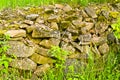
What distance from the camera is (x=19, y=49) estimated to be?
13.6ft

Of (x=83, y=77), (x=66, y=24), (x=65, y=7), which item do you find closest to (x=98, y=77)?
(x=83, y=77)

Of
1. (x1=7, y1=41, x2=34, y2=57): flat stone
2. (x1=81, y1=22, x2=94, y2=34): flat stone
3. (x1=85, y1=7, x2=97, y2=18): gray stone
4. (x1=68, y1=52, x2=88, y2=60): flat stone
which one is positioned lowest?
(x1=68, y1=52, x2=88, y2=60): flat stone

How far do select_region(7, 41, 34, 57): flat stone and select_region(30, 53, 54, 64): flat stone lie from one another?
0.27 ft

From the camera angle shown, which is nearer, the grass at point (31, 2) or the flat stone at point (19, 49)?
the flat stone at point (19, 49)

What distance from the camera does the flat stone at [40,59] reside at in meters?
4.25

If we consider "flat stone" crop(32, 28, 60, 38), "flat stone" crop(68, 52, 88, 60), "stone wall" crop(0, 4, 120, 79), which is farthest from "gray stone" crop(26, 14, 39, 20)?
"flat stone" crop(68, 52, 88, 60)

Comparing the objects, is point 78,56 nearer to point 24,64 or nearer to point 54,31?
point 54,31

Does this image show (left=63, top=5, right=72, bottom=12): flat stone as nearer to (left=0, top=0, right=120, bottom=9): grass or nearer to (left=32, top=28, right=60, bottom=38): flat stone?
(left=0, top=0, right=120, bottom=9): grass

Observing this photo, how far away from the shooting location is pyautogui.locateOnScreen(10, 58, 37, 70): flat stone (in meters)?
4.04

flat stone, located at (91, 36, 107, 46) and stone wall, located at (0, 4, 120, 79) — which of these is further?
flat stone, located at (91, 36, 107, 46)

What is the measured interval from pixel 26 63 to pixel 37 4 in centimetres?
149

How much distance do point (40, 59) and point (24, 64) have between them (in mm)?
257

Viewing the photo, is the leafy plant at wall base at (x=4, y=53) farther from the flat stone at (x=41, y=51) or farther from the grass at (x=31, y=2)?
the grass at (x=31, y=2)

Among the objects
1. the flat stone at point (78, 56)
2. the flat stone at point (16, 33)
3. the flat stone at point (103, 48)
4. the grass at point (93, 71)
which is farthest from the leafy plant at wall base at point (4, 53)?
the flat stone at point (103, 48)
